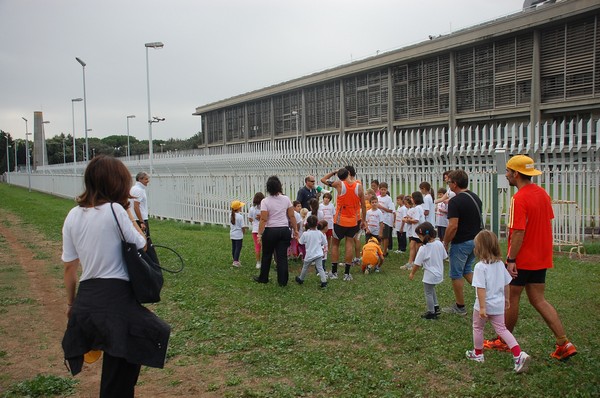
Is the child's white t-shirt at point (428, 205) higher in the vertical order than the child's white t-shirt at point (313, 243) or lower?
higher

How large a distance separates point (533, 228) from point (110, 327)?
4025 mm

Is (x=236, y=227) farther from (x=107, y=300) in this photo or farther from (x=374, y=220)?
(x=107, y=300)

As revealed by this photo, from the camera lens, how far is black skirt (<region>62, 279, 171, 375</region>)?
133 inches

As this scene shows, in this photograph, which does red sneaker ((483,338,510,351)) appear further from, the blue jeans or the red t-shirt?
the blue jeans

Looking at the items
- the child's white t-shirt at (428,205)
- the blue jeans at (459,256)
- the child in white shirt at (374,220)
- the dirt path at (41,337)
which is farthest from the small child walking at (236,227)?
the blue jeans at (459,256)

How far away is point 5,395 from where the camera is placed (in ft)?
15.9

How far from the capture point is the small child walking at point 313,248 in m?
8.97

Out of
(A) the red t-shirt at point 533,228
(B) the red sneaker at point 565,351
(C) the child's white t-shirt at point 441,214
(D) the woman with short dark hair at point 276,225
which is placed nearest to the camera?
(B) the red sneaker at point 565,351

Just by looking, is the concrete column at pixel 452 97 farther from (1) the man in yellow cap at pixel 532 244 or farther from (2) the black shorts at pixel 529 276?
(2) the black shorts at pixel 529 276

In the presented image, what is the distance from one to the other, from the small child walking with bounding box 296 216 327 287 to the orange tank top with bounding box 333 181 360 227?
2.22 feet

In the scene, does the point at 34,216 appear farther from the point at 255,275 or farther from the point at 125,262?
the point at 125,262

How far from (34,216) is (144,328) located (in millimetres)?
24608

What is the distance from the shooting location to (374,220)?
11844mm

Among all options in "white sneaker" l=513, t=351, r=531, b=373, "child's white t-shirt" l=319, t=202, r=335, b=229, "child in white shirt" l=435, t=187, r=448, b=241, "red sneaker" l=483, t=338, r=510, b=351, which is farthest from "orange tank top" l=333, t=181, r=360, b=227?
"white sneaker" l=513, t=351, r=531, b=373
